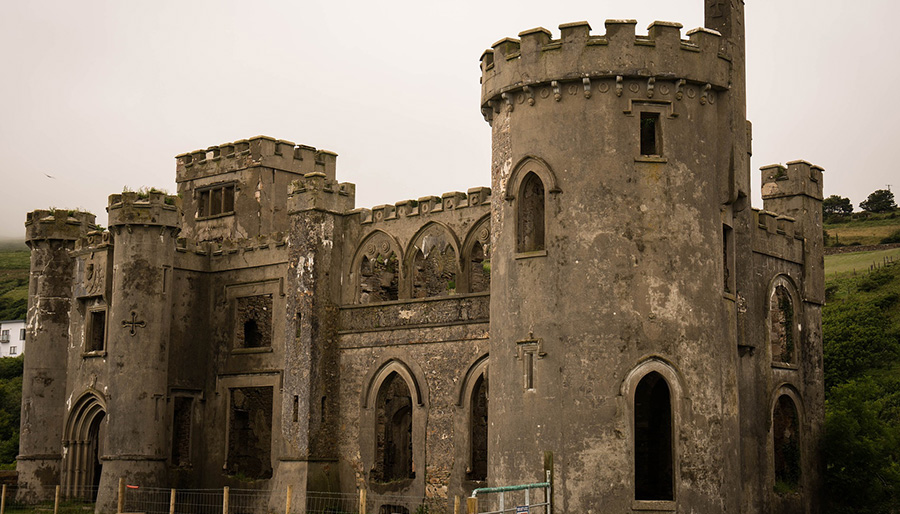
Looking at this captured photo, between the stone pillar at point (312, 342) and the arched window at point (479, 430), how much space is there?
356 centimetres

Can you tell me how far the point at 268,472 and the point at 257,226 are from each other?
7170 mm

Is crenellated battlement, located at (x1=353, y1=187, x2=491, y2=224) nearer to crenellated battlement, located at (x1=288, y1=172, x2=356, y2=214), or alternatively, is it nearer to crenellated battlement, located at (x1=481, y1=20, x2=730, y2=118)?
crenellated battlement, located at (x1=288, y1=172, x2=356, y2=214)

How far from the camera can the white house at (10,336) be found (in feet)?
285

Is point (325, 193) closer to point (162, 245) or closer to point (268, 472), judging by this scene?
point (162, 245)

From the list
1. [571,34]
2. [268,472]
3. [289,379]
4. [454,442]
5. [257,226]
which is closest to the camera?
[571,34]

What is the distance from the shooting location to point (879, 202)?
81.9m

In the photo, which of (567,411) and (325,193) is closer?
(567,411)

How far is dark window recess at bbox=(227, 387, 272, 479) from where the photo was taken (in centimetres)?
2936

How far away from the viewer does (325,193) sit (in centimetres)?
2677

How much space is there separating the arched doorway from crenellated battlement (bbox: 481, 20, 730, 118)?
16.7 m

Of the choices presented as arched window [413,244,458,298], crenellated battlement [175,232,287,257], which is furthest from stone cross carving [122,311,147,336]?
arched window [413,244,458,298]

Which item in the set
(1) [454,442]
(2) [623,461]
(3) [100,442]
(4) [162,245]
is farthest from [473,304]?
(3) [100,442]

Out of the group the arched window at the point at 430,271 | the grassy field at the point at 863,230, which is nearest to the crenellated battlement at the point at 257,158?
the arched window at the point at 430,271

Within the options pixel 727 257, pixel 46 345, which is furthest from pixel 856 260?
pixel 727 257
